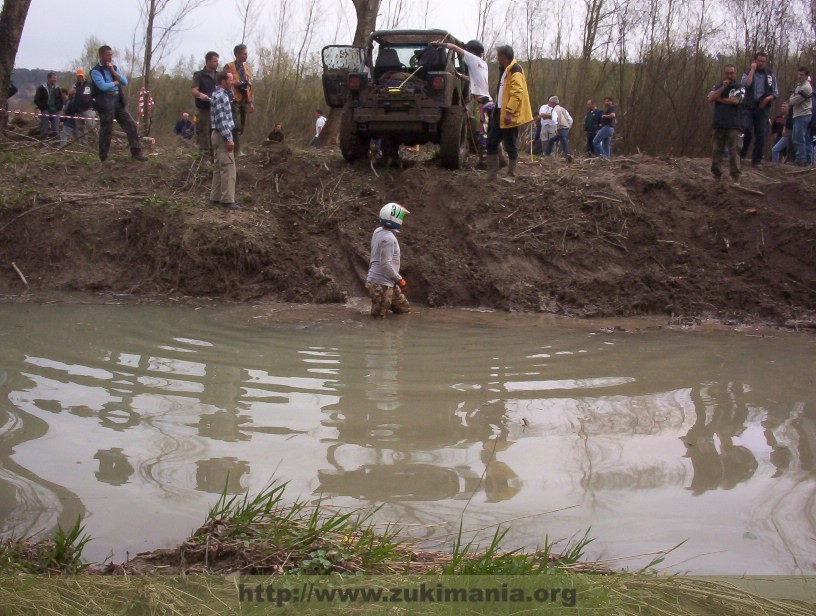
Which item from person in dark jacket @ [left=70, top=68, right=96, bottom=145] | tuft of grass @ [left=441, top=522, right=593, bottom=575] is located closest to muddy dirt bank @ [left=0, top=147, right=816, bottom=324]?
person in dark jacket @ [left=70, top=68, right=96, bottom=145]

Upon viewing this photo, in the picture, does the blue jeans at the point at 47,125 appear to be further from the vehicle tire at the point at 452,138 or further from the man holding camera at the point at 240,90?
the vehicle tire at the point at 452,138

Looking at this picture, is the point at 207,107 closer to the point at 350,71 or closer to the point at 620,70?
the point at 350,71

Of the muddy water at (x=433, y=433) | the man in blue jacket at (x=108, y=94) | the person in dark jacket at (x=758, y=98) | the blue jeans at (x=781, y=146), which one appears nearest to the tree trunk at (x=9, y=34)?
the man in blue jacket at (x=108, y=94)

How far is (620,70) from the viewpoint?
74.0ft

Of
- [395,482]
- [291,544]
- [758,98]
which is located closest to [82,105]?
[758,98]

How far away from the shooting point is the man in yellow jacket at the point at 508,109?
11.5m

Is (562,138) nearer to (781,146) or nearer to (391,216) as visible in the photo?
(781,146)

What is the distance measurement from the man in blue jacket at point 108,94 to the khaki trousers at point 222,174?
6.61ft

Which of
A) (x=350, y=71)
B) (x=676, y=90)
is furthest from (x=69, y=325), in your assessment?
(x=676, y=90)

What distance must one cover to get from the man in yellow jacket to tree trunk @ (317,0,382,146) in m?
5.92

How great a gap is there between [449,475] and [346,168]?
8.93 metres

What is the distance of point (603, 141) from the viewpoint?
55.8 feet

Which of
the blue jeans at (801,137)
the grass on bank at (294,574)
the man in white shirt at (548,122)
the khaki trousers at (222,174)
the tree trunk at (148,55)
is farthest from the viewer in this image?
the tree trunk at (148,55)

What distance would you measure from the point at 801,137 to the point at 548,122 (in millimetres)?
5405
